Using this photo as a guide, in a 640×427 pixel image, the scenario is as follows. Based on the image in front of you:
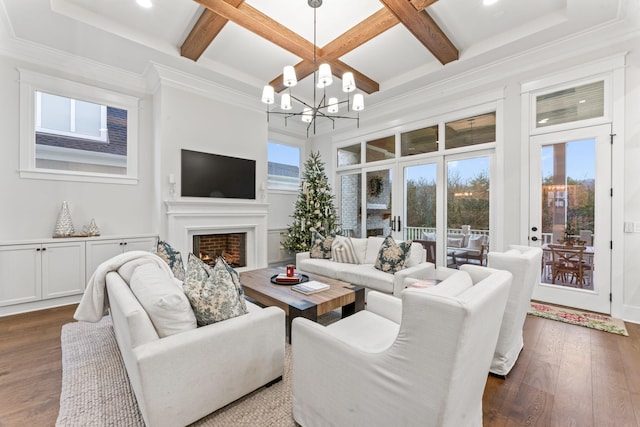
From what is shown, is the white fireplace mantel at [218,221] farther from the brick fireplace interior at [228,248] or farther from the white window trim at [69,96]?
the white window trim at [69,96]

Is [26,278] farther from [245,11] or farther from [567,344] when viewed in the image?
[567,344]

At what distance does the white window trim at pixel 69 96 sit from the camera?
3.56 meters

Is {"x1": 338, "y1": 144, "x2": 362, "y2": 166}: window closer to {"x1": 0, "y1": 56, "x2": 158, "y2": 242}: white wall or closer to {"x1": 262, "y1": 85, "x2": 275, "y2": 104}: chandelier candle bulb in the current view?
{"x1": 262, "y1": 85, "x2": 275, "y2": 104}: chandelier candle bulb

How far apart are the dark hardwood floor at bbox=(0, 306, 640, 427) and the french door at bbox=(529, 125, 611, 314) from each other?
2.14 feet

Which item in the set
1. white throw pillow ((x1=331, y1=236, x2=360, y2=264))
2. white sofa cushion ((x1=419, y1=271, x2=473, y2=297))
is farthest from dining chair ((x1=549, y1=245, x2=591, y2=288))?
white sofa cushion ((x1=419, y1=271, x2=473, y2=297))

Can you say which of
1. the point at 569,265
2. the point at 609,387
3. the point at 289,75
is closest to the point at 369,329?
the point at 609,387

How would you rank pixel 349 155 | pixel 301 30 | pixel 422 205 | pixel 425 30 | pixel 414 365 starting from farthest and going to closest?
1. pixel 349 155
2. pixel 422 205
3. pixel 301 30
4. pixel 425 30
5. pixel 414 365

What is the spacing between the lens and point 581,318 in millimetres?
3113

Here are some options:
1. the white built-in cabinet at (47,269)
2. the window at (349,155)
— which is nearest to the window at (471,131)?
the window at (349,155)

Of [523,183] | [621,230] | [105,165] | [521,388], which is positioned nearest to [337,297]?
[521,388]

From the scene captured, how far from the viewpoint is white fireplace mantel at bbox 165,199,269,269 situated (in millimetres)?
4281

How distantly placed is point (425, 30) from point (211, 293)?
11.7ft

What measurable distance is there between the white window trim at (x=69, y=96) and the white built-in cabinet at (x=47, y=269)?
0.96m

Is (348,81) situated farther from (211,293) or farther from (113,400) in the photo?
(113,400)
